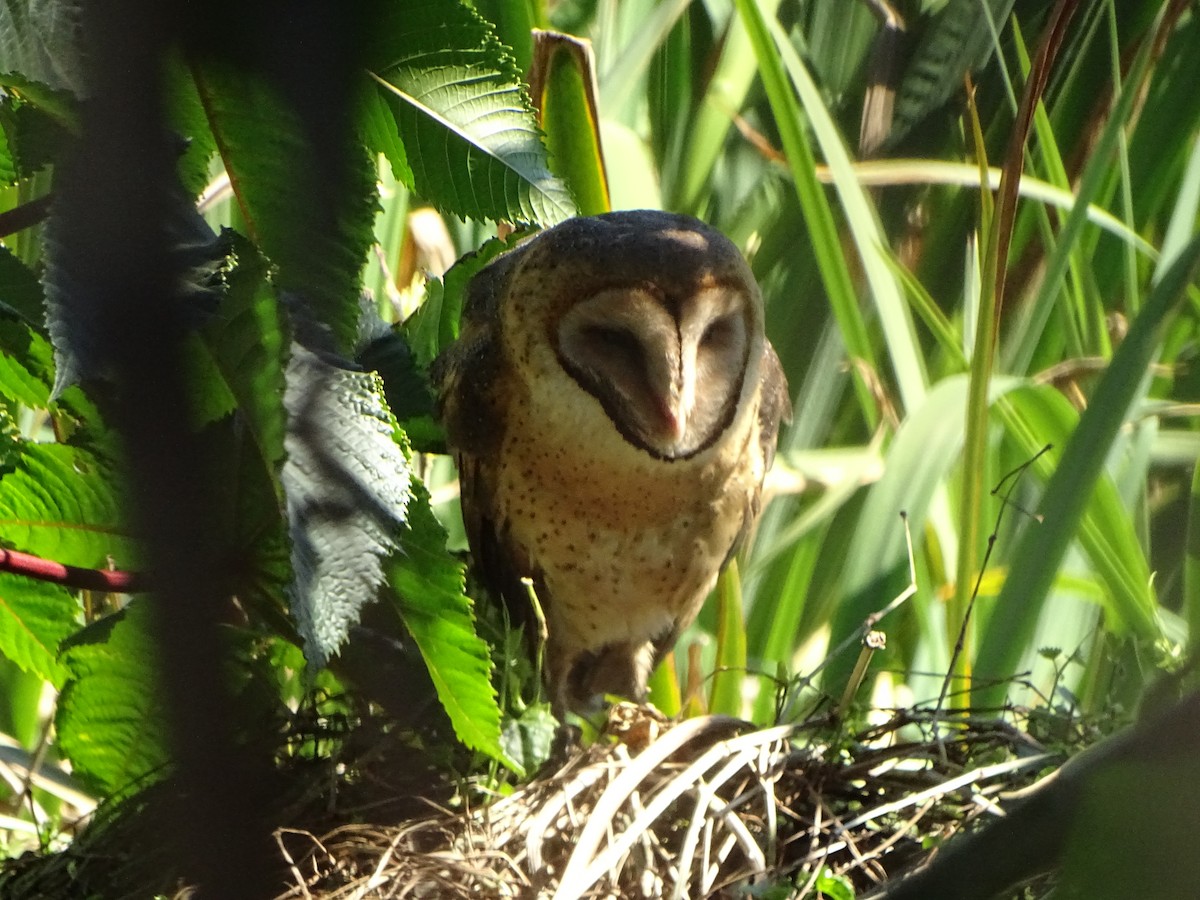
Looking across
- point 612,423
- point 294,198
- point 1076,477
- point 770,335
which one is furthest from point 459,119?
point 770,335

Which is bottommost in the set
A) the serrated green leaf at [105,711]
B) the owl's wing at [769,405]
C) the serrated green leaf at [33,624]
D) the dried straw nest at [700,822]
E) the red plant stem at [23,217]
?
the dried straw nest at [700,822]

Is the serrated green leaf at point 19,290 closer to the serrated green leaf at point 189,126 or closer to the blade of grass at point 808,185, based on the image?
the serrated green leaf at point 189,126

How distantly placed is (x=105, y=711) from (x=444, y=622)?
30cm

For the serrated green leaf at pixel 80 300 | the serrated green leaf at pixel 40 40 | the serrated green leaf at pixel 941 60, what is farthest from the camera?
the serrated green leaf at pixel 941 60

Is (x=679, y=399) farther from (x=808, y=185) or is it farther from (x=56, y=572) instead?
(x=56, y=572)

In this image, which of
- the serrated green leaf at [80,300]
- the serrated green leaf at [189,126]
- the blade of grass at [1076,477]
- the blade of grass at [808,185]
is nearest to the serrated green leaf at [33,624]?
the serrated green leaf at [189,126]

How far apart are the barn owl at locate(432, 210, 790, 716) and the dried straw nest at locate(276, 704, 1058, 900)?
0.37 metres

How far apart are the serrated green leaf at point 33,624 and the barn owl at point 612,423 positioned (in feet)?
1.71

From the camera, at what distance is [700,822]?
1094 millimetres

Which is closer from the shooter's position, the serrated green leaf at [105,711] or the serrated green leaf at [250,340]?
the serrated green leaf at [250,340]

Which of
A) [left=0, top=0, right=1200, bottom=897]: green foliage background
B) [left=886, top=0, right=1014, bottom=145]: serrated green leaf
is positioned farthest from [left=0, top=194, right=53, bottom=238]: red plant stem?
[left=886, top=0, right=1014, bottom=145]: serrated green leaf

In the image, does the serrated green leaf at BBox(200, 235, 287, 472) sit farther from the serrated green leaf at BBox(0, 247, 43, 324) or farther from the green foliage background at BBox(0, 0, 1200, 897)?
the serrated green leaf at BBox(0, 247, 43, 324)

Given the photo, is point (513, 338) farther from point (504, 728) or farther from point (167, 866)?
point (167, 866)

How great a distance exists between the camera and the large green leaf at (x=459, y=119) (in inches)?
38.4
